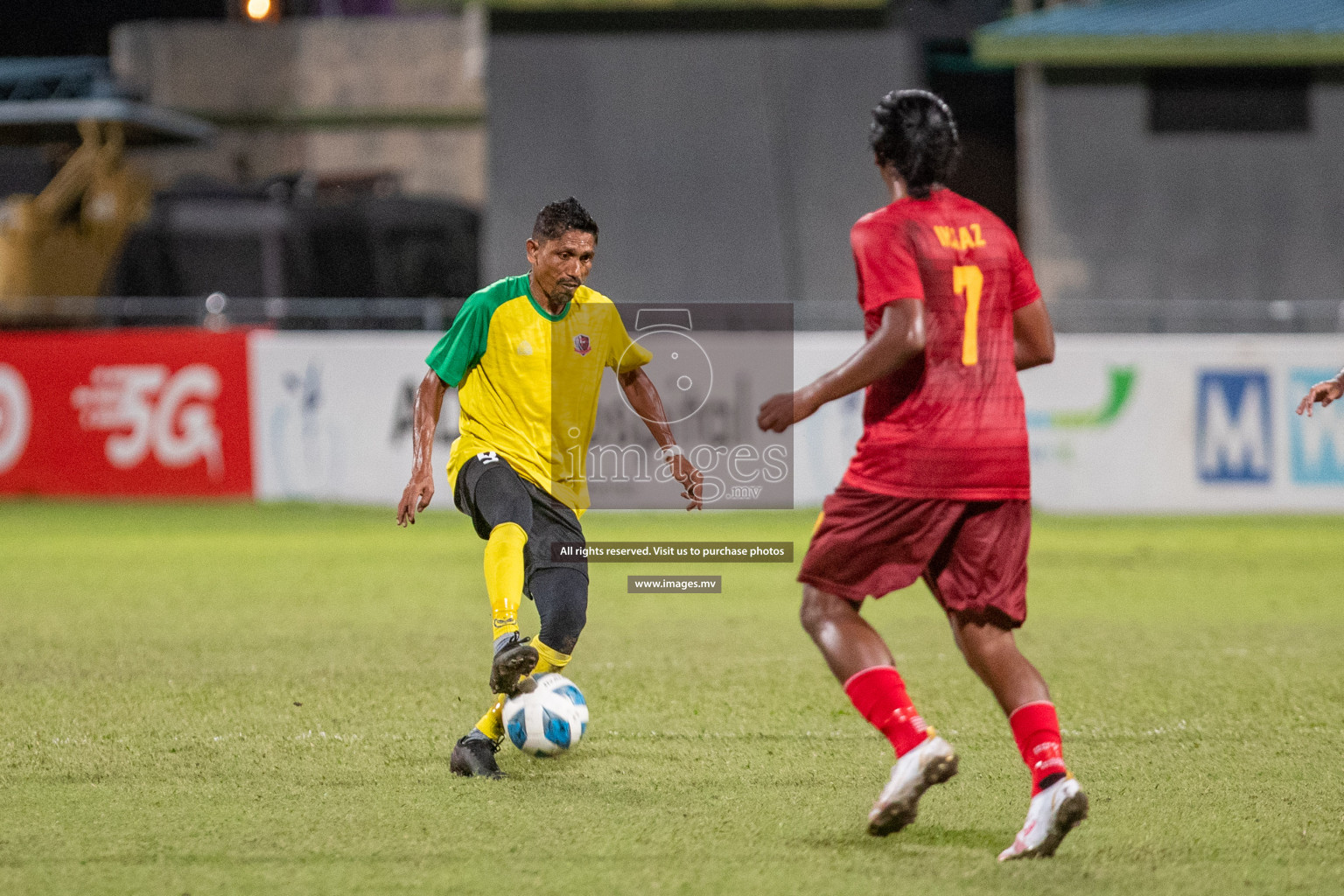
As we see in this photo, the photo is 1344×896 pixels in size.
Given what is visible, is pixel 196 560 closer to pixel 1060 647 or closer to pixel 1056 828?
pixel 1060 647

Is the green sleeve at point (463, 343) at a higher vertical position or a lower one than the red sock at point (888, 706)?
higher

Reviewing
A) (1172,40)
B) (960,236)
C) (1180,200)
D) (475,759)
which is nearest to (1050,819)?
(960,236)

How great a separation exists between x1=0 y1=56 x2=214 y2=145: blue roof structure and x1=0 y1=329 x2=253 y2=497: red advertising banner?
1309 cm

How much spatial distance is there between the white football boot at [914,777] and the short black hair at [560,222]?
2.14 m

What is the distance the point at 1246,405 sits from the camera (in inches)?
618

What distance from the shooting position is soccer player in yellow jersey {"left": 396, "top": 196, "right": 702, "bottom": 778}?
17.9ft

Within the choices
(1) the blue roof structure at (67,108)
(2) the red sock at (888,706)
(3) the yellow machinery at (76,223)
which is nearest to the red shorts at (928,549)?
(2) the red sock at (888,706)

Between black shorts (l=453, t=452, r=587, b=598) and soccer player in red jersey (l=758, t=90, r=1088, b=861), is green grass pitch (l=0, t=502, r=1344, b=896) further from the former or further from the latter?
black shorts (l=453, t=452, r=587, b=598)

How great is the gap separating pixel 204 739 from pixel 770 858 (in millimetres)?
2655

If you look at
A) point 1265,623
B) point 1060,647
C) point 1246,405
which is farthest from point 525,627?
point 1246,405

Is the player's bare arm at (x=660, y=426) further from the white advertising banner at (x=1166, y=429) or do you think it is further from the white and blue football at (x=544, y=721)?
Answer: the white advertising banner at (x=1166, y=429)

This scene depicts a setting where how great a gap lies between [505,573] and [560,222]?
3.95ft

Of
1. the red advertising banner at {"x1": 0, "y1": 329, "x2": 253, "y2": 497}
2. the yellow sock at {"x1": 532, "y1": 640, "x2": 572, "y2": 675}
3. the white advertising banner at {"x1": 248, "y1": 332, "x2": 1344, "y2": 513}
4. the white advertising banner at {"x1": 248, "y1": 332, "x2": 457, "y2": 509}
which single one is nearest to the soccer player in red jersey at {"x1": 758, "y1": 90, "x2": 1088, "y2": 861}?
the yellow sock at {"x1": 532, "y1": 640, "x2": 572, "y2": 675}

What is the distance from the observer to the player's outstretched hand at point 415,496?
5.23 metres
